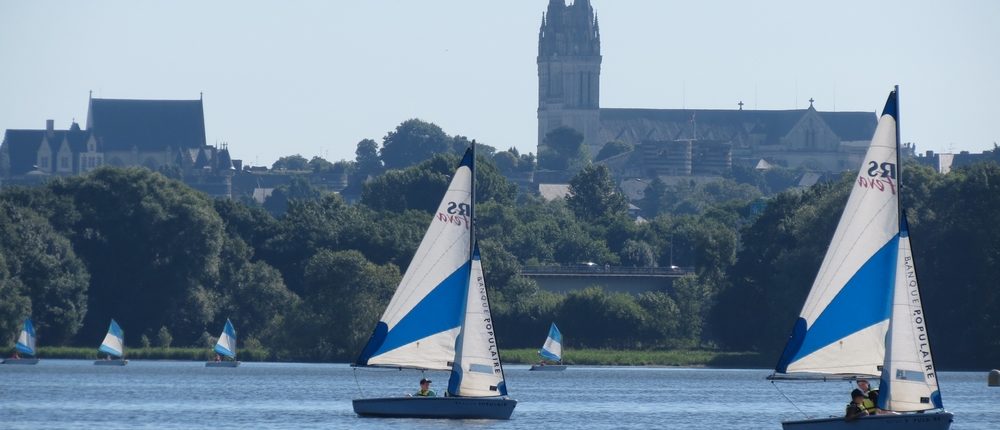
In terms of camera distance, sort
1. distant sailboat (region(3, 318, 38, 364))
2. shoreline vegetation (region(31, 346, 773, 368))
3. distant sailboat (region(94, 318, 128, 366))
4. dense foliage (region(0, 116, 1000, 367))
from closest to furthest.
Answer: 1. distant sailboat (region(3, 318, 38, 364))
2. dense foliage (region(0, 116, 1000, 367))
3. distant sailboat (region(94, 318, 128, 366))
4. shoreline vegetation (region(31, 346, 773, 368))

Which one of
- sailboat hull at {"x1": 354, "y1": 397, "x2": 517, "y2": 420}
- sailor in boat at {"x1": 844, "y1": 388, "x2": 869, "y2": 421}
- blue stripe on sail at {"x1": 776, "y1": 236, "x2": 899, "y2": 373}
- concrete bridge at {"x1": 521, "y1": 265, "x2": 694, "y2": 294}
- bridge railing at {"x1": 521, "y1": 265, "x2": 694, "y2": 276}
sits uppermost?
blue stripe on sail at {"x1": 776, "y1": 236, "x2": 899, "y2": 373}

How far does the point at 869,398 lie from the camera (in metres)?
51.8

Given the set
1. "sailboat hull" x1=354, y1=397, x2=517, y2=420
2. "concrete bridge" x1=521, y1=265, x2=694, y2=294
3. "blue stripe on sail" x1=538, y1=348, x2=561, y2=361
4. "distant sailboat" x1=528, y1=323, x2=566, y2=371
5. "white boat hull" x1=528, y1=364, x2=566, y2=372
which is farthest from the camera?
"concrete bridge" x1=521, y1=265, x2=694, y2=294

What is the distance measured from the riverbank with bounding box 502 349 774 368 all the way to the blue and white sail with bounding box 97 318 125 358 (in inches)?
813

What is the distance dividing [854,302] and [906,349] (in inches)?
59.5

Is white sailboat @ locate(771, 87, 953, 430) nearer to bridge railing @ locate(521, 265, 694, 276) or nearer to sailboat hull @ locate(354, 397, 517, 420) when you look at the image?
sailboat hull @ locate(354, 397, 517, 420)

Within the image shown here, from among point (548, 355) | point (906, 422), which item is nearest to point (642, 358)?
point (548, 355)

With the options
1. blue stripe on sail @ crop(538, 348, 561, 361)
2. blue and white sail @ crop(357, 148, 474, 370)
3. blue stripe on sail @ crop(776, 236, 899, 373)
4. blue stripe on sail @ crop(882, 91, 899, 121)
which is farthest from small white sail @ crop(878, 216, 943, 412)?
blue stripe on sail @ crop(538, 348, 561, 361)

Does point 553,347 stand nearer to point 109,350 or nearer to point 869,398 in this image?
point 109,350

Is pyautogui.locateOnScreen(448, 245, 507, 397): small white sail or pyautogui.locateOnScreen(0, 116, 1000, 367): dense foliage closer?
pyautogui.locateOnScreen(448, 245, 507, 397): small white sail

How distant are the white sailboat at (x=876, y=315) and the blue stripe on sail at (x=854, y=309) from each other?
22mm

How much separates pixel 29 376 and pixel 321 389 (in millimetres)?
16975

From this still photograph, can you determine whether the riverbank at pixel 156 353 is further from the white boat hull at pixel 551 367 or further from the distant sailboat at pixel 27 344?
the white boat hull at pixel 551 367

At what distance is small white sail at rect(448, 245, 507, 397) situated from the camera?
2399 inches
